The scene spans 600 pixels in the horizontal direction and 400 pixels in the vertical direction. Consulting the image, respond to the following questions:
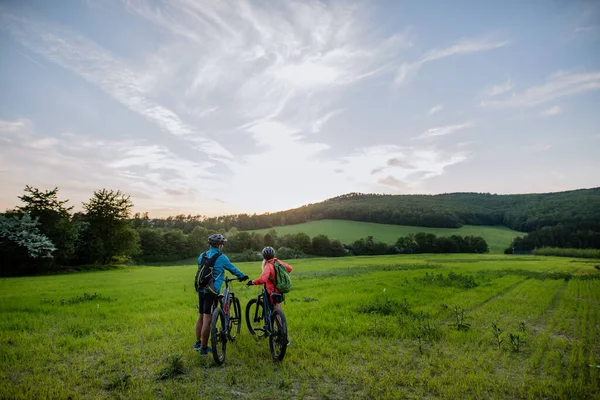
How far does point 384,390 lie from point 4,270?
53.3 m

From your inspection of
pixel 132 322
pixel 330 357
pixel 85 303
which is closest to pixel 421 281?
pixel 330 357

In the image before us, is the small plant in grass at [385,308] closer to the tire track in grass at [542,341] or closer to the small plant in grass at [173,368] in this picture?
the tire track in grass at [542,341]

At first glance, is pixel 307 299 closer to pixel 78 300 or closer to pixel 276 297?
pixel 276 297

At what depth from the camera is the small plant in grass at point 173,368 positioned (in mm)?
6922

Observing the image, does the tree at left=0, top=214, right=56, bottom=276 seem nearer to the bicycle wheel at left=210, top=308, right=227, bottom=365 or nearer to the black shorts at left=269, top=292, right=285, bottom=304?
the bicycle wheel at left=210, top=308, right=227, bottom=365

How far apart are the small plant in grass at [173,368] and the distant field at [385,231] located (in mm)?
99314

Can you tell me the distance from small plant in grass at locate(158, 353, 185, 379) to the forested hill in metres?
128

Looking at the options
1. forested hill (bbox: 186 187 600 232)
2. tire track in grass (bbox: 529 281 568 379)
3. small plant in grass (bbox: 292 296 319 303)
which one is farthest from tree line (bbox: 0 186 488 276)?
tire track in grass (bbox: 529 281 568 379)

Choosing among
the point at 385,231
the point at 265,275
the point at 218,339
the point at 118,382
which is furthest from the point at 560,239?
the point at 118,382

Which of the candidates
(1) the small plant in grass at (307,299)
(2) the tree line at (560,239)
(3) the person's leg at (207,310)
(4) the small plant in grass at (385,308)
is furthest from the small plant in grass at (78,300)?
(2) the tree line at (560,239)

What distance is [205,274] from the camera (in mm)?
7664

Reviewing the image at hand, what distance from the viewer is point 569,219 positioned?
112 meters

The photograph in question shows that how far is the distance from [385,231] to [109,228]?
3513 inches

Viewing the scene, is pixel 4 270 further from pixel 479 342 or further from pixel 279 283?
pixel 479 342
